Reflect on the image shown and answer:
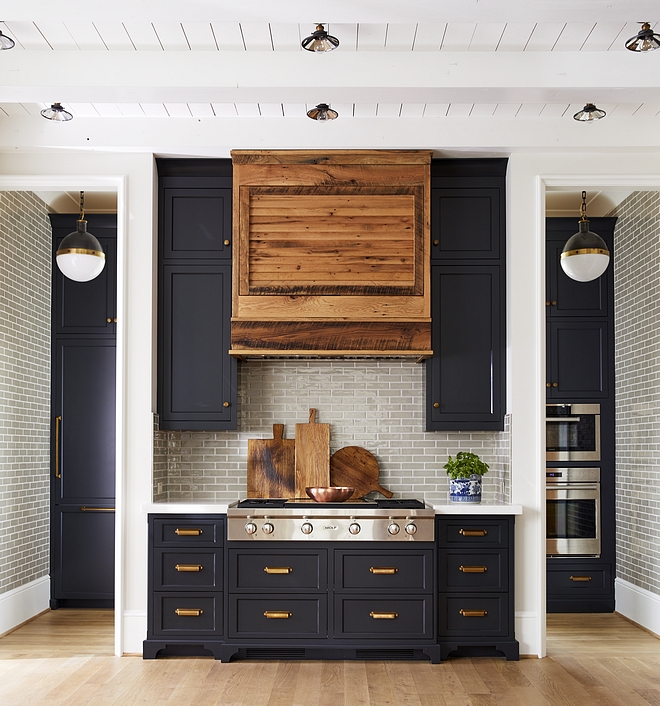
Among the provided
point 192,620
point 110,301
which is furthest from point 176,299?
point 192,620

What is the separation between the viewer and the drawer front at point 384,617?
15.2ft

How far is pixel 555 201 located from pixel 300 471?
9.53 feet

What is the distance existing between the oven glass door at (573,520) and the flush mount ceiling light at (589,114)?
268cm

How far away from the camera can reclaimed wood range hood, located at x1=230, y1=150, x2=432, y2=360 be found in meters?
4.93

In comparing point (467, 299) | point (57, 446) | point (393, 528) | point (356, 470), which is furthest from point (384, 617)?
point (57, 446)

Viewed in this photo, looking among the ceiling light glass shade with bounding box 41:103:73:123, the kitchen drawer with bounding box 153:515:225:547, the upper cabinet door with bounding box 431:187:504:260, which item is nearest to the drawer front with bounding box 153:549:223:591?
the kitchen drawer with bounding box 153:515:225:547

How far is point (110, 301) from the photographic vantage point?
614 centimetres

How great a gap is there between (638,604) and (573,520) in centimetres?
69

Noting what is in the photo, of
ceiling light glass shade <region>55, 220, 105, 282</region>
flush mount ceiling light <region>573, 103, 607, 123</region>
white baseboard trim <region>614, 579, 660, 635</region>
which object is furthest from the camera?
Result: white baseboard trim <region>614, 579, 660, 635</region>

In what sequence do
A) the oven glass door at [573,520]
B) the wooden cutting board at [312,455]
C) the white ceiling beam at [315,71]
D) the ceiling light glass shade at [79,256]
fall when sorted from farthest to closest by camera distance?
the oven glass door at [573,520]
the wooden cutting board at [312,455]
the ceiling light glass shade at [79,256]
the white ceiling beam at [315,71]

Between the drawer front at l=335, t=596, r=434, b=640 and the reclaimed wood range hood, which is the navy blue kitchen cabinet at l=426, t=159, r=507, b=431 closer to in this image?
the reclaimed wood range hood

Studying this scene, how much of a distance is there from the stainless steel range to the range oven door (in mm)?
1706

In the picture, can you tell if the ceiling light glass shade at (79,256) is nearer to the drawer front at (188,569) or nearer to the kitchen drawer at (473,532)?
the drawer front at (188,569)

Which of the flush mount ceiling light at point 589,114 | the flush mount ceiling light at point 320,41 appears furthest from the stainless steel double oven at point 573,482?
the flush mount ceiling light at point 320,41
